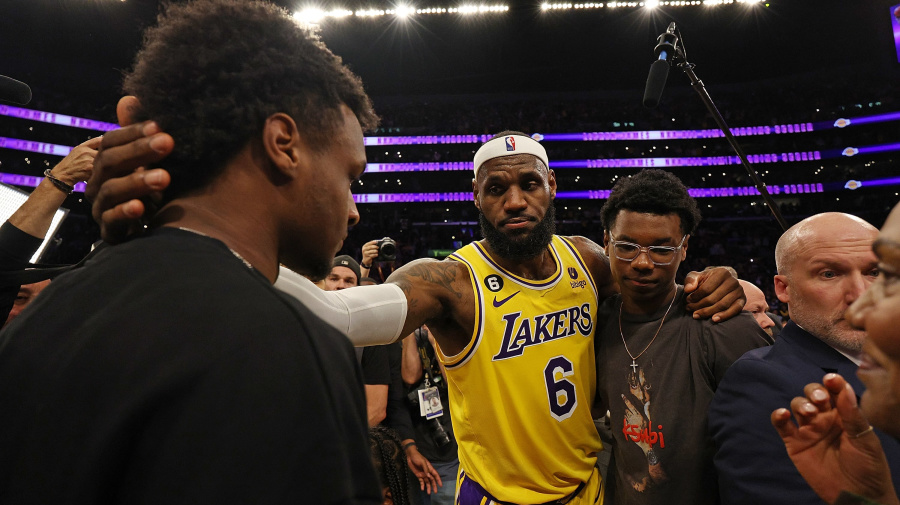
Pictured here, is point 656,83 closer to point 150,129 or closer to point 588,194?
point 150,129

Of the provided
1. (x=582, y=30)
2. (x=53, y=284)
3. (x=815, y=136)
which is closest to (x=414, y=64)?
(x=582, y=30)

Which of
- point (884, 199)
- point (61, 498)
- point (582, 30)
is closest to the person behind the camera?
point (61, 498)

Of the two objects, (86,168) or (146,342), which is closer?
(146,342)

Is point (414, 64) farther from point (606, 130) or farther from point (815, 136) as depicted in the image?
point (815, 136)

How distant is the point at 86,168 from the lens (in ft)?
5.99

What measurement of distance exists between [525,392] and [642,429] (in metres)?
0.47

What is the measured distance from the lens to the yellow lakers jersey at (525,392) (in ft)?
6.85

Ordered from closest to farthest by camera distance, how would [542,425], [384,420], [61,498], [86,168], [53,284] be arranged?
[61,498], [53,284], [86,168], [542,425], [384,420]

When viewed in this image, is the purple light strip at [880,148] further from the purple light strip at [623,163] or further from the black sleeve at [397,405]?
the black sleeve at [397,405]

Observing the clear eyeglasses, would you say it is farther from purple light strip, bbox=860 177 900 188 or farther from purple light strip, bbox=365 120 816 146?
purple light strip, bbox=860 177 900 188

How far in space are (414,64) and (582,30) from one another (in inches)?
242

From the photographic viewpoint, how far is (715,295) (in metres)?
2.01

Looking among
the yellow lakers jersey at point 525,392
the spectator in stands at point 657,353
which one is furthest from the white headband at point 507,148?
the yellow lakers jersey at point 525,392

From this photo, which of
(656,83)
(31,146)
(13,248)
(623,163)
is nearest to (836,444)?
(656,83)
